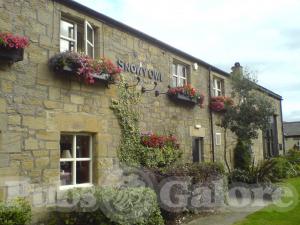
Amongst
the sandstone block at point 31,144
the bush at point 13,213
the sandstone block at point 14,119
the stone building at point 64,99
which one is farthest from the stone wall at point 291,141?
the bush at point 13,213

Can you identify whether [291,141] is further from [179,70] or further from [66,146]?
[66,146]

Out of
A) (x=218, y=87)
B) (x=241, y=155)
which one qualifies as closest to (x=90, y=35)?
(x=218, y=87)

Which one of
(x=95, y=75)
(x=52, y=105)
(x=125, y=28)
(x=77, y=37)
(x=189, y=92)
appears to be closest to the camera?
(x=52, y=105)

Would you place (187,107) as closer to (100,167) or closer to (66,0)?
(100,167)

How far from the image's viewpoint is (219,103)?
1507cm

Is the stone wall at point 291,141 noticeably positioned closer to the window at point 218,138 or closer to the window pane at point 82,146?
the window at point 218,138

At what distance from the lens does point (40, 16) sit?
8.08m

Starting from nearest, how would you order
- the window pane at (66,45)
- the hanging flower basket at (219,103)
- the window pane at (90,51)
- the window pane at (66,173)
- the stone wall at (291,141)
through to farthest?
1. the window pane at (66,173)
2. the window pane at (66,45)
3. the window pane at (90,51)
4. the hanging flower basket at (219,103)
5. the stone wall at (291,141)

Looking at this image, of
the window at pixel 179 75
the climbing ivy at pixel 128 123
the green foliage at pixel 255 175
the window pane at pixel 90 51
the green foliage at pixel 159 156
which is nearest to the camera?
the window pane at pixel 90 51

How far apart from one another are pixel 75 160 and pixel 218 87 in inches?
373

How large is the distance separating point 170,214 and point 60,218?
251 centimetres

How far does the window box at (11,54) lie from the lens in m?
6.87

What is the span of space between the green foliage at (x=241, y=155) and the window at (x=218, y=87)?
2.34 metres

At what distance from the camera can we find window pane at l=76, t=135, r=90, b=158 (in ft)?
29.4
